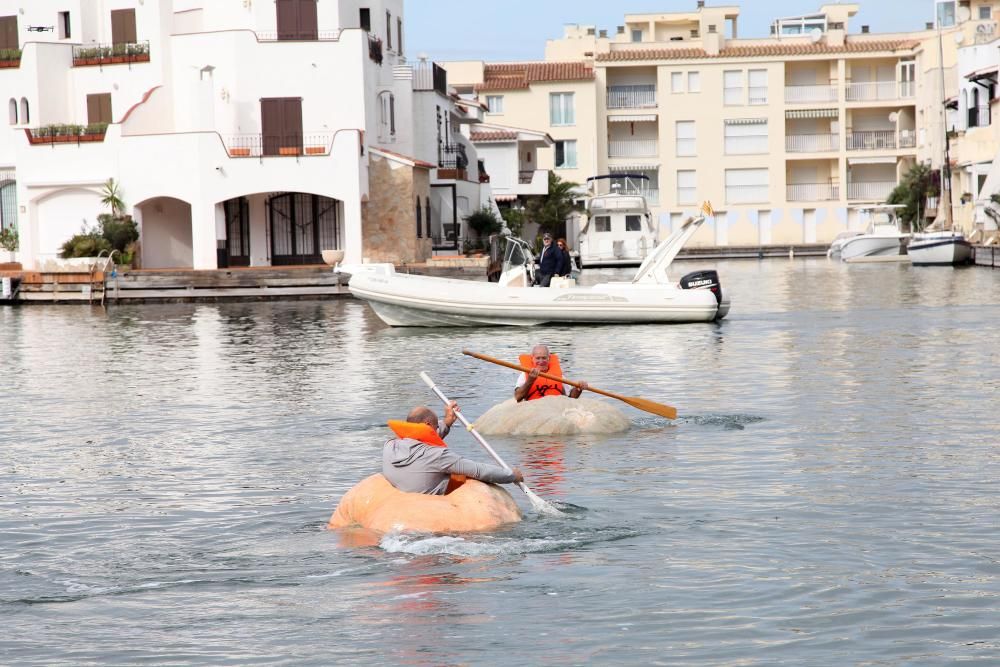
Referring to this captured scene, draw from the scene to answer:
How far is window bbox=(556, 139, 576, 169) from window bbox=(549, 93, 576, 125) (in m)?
1.28

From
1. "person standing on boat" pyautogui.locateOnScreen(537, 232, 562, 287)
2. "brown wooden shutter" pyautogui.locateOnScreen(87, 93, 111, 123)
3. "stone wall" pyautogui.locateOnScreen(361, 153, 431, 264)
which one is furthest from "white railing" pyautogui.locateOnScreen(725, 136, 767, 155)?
"person standing on boat" pyautogui.locateOnScreen(537, 232, 562, 287)

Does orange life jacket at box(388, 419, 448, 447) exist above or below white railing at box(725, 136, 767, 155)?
below

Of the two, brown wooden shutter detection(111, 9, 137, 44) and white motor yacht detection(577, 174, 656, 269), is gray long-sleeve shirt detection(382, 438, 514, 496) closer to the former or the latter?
brown wooden shutter detection(111, 9, 137, 44)

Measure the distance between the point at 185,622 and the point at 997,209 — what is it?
187ft

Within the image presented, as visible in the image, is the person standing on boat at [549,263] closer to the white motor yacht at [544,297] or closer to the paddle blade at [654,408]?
the white motor yacht at [544,297]

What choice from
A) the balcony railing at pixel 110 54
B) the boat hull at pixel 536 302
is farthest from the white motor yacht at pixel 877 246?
the boat hull at pixel 536 302

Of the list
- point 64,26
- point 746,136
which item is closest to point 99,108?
point 64,26

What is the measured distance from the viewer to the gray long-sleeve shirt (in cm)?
1188

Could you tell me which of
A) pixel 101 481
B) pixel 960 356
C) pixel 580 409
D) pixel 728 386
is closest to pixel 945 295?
pixel 960 356

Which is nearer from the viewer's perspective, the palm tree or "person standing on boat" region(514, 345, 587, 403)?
"person standing on boat" region(514, 345, 587, 403)

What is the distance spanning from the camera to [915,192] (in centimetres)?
8225

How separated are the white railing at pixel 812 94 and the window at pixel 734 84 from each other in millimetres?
2823

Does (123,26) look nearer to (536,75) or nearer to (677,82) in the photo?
(536,75)

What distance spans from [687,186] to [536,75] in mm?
11513
